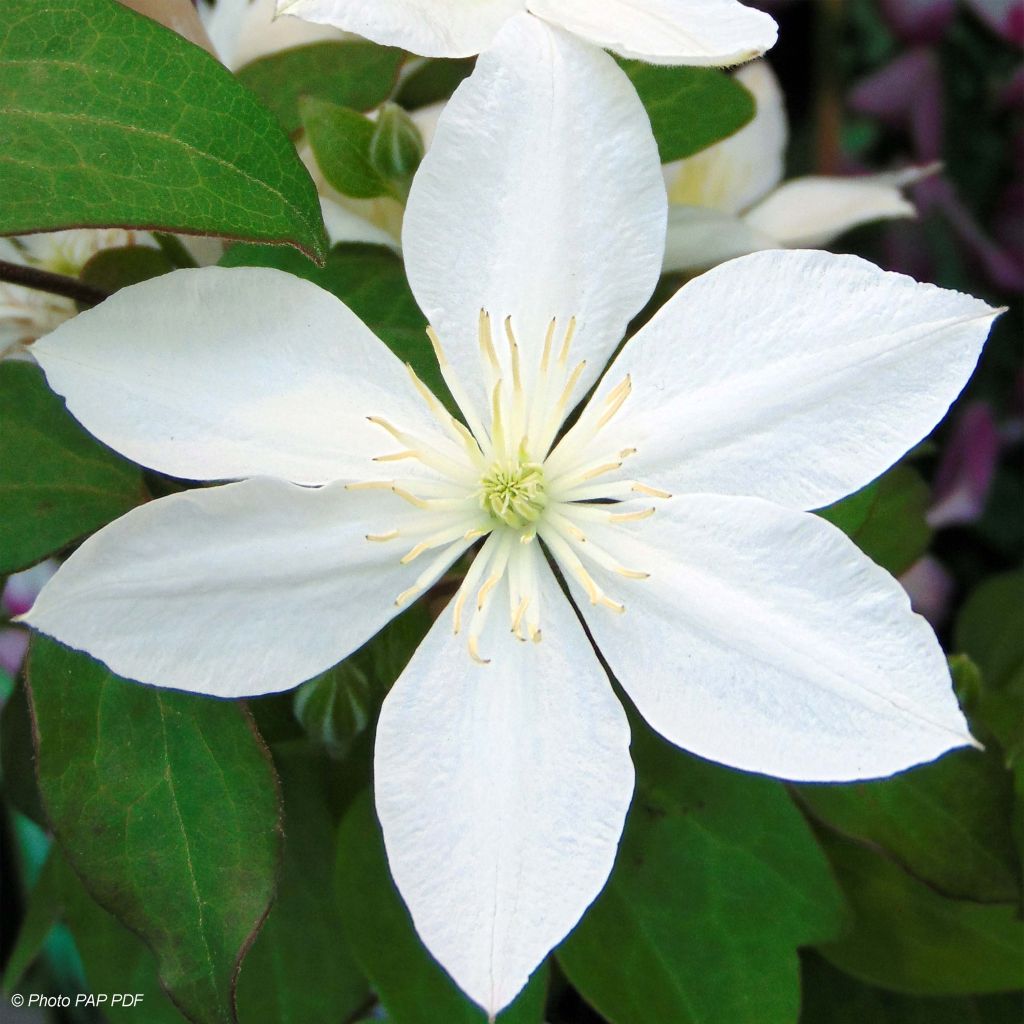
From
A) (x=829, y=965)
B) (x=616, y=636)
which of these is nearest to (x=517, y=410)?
(x=616, y=636)

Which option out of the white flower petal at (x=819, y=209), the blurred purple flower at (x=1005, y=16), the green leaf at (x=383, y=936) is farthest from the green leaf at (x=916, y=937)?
the blurred purple flower at (x=1005, y=16)

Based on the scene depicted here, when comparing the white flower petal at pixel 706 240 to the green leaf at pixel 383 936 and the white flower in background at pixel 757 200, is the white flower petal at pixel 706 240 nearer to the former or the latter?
the white flower in background at pixel 757 200

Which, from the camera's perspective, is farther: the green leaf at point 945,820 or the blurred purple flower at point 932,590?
the blurred purple flower at point 932,590

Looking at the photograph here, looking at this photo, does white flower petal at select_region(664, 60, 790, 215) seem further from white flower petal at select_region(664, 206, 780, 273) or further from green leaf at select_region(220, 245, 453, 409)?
green leaf at select_region(220, 245, 453, 409)

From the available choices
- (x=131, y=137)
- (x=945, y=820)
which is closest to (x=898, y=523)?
(x=945, y=820)

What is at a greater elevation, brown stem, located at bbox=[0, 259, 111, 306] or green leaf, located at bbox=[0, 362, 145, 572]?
brown stem, located at bbox=[0, 259, 111, 306]

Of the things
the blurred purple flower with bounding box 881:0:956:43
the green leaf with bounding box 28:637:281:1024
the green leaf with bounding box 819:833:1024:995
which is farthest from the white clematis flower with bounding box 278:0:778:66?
the blurred purple flower with bounding box 881:0:956:43
